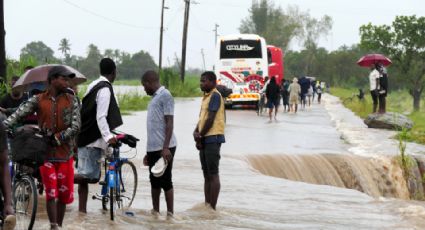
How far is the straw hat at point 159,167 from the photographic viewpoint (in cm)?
868

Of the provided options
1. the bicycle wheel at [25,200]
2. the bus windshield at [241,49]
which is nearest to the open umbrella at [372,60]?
the bus windshield at [241,49]

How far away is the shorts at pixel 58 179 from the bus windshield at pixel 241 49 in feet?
100

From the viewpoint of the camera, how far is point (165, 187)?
9.09 m

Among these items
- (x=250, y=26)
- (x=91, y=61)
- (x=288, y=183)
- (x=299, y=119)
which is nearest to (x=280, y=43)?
(x=250, y=26)

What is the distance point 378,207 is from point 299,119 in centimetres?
1953

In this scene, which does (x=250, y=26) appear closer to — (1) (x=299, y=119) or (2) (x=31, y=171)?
(1) (x=299, y=119)

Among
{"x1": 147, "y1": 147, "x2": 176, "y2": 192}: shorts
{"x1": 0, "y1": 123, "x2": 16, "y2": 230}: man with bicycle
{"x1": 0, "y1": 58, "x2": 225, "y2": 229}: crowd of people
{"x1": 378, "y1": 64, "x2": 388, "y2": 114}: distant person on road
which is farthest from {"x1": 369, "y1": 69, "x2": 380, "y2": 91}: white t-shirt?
{"x1": 0, "y1": 123, "x2": 16, "y2": 230}: man with bicycle

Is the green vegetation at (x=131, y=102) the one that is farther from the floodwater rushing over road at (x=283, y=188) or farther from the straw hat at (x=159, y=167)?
the straw hat at (x=159, y=167)

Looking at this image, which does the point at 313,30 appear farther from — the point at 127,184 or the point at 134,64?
the point at 127,184

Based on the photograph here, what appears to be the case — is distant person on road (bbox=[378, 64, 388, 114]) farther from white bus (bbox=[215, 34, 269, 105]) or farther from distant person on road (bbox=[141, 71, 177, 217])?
distant person on road (bbox=[141, 71, 177, 217])

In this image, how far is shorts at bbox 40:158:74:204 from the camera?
24.5 ft

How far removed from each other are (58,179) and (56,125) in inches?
20.5

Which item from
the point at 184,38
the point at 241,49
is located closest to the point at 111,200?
the point at 241,49

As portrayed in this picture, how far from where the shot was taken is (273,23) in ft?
448
